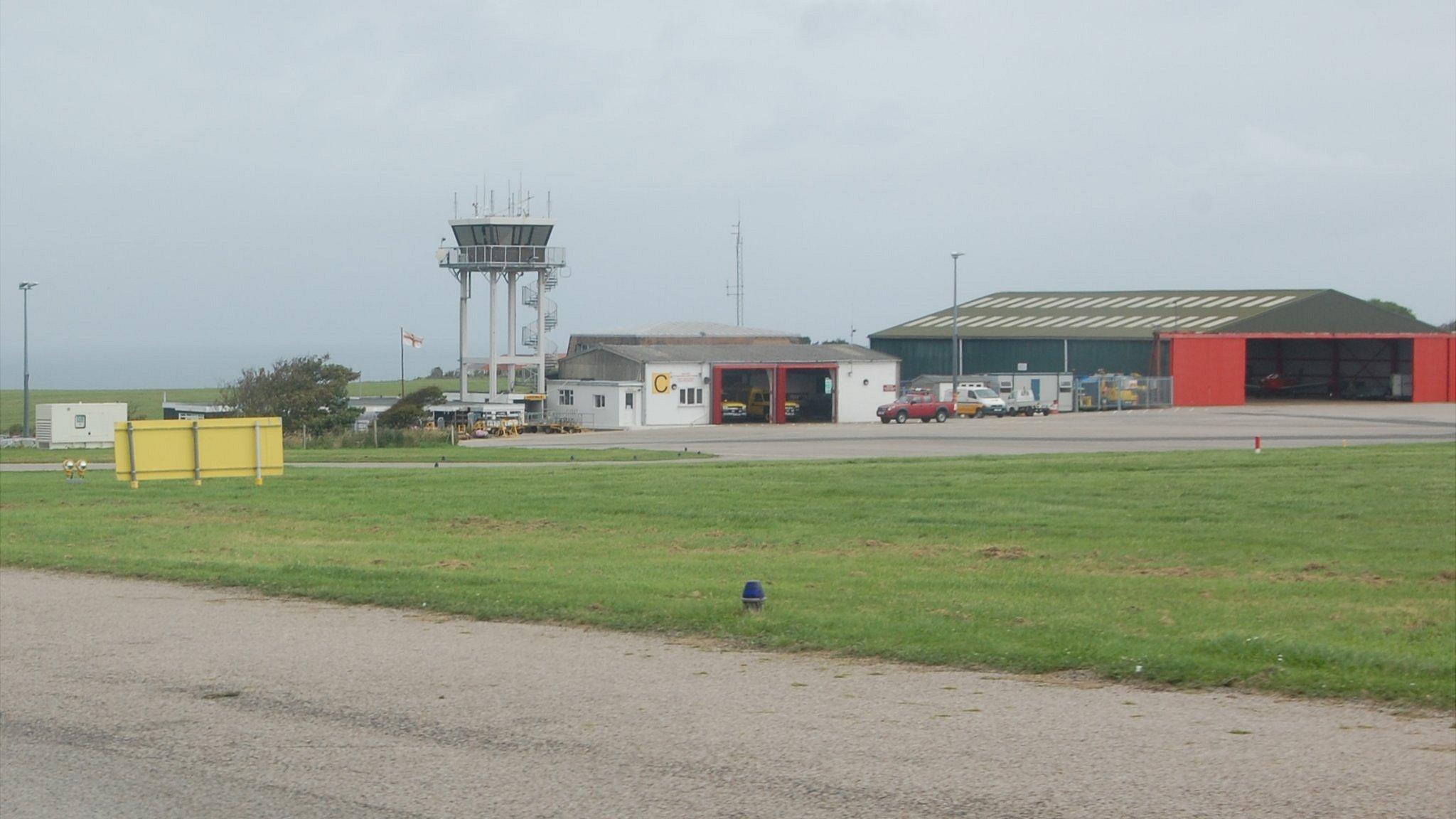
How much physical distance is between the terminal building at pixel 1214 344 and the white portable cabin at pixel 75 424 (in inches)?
1965

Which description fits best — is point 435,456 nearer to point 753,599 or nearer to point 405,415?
point 405,415

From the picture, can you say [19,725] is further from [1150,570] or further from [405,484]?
[405,484]

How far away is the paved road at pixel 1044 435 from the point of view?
45.1 metres

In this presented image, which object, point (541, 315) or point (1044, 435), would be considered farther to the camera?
Result: point (541, 315)

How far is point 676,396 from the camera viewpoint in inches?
2894

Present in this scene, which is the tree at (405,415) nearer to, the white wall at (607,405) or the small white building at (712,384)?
the small white building at (712,384)

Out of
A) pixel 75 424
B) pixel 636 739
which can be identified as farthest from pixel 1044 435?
pixel 636 739

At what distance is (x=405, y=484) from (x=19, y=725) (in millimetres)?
19599

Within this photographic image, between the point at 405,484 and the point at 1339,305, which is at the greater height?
the point at 1339,305

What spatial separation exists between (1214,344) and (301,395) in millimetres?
52696

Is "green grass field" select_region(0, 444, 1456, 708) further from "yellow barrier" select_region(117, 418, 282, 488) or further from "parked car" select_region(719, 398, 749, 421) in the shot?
"parked car" select_region(719, 398, 749, 421)

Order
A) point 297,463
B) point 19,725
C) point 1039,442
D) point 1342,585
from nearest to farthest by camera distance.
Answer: point 19,725 < point 1342,585 < point 297,463 < point 1039,442

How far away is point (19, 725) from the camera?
29.2 feet

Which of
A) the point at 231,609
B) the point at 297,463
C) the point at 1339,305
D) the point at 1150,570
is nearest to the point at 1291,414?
the point at 1339,305
